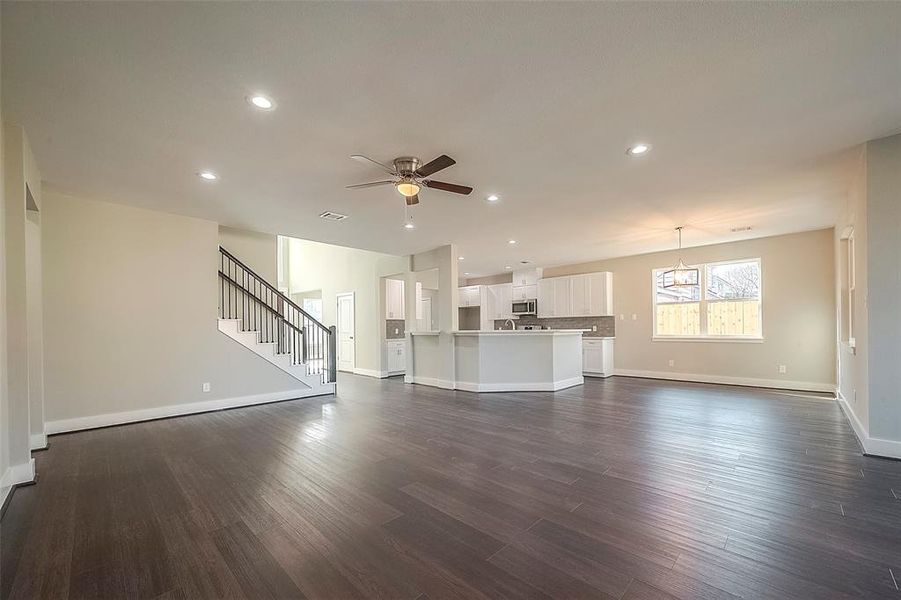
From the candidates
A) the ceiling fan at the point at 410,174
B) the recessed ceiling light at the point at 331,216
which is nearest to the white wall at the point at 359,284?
the recessed ceiling light at the point at 331,216

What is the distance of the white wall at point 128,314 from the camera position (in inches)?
167

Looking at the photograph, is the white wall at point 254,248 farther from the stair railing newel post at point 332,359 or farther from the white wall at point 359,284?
the white wall at point 359,284

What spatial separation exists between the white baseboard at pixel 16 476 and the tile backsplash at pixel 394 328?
608 cm

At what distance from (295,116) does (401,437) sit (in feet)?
10.1

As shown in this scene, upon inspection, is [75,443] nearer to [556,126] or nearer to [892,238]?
[556,126]

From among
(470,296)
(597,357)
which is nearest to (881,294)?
(597,357)

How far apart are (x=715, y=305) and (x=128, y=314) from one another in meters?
9.68

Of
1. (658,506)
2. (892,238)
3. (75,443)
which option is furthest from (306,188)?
(892,238)

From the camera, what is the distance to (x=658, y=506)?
2340 mm

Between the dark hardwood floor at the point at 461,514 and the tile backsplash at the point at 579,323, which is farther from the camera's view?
the tile backsplash at the point at 579,323

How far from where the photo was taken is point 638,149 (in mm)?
3213

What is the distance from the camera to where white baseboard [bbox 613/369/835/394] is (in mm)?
6178

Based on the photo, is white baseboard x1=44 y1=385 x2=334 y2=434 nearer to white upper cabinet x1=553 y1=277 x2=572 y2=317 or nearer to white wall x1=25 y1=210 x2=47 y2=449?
white wall x1=25 y1=210 x2=47 y2=449

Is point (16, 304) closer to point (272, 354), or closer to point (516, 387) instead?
point (272, 354)
